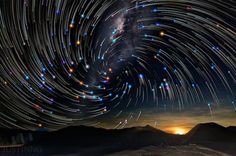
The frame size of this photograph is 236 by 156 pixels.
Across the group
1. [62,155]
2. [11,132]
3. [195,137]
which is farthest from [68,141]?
[62,155]

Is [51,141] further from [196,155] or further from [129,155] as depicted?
[196,155]

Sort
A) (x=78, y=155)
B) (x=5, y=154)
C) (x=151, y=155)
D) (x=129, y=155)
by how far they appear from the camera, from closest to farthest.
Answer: (x=5, y=154) < (x=151, y=155) < (x=129, y=155) < (x=78, y=155)

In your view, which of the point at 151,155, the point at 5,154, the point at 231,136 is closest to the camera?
the point at 5,154

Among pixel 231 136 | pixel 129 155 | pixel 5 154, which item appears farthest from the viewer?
pixel 231 136

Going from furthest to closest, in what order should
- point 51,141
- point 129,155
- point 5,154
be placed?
point 51,141 < point 129,155 < point 5,154

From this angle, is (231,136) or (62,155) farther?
(231,136)

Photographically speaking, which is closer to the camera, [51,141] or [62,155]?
[62,155]

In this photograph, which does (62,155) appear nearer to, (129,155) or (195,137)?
(129,155)

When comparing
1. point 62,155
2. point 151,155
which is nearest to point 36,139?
point 62,155
